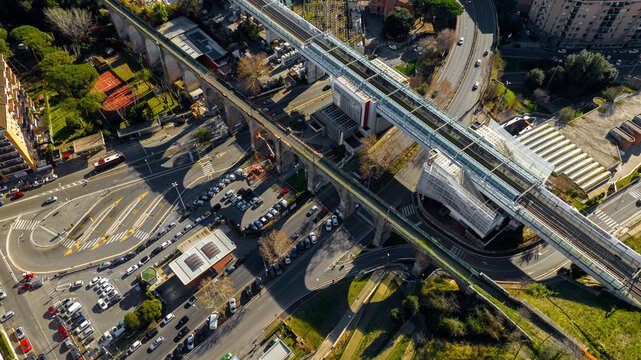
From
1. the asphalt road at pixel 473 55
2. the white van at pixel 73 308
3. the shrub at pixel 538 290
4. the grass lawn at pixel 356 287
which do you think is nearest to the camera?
the shrub at pixel 538 290

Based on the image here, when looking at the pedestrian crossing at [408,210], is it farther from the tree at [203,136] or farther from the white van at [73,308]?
Result: the white van at [73,308]

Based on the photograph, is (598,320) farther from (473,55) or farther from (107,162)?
(107,162)

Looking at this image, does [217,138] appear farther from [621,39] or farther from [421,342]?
[621,39]

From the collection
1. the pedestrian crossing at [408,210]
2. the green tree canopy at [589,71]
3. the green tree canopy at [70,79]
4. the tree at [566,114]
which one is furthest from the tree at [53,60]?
the green tree canopy at [589,71]

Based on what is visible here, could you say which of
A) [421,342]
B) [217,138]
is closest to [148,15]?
[217,138]

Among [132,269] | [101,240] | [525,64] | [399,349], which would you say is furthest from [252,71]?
[525,64]
